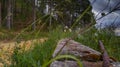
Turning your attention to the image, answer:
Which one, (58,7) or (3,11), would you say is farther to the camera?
(3,11)

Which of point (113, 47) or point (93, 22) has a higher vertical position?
point (93, 22)

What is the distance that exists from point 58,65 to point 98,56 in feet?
2.03

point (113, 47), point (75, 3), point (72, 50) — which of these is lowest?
point (113, 47)

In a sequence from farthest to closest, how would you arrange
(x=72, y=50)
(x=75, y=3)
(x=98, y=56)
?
(x=72, y=50) → (x=98, y=56) → (x=75, y=3)

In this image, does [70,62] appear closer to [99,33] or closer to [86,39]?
[86,39]

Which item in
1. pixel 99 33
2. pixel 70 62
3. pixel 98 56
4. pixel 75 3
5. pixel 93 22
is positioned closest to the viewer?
pixel 93 22

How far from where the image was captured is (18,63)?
13.8 ft

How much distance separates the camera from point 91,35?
7.50 m

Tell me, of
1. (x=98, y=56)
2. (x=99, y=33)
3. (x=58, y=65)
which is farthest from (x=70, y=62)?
(x=99, y=33)

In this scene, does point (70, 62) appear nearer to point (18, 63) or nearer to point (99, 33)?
point (18, 63)

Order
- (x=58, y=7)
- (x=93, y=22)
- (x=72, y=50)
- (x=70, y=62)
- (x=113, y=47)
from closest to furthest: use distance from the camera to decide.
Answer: (x=93, y=22) < (x=58, y=7) < (x=70, y=62) < (x=72, y=50) < (x=113, y=47)

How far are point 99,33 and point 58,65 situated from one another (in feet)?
14.8

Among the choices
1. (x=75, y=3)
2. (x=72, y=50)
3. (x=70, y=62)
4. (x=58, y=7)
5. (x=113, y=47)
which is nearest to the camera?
(x=58, y=7)

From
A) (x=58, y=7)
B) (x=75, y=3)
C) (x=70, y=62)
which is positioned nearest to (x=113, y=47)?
(x=70, y=62)
